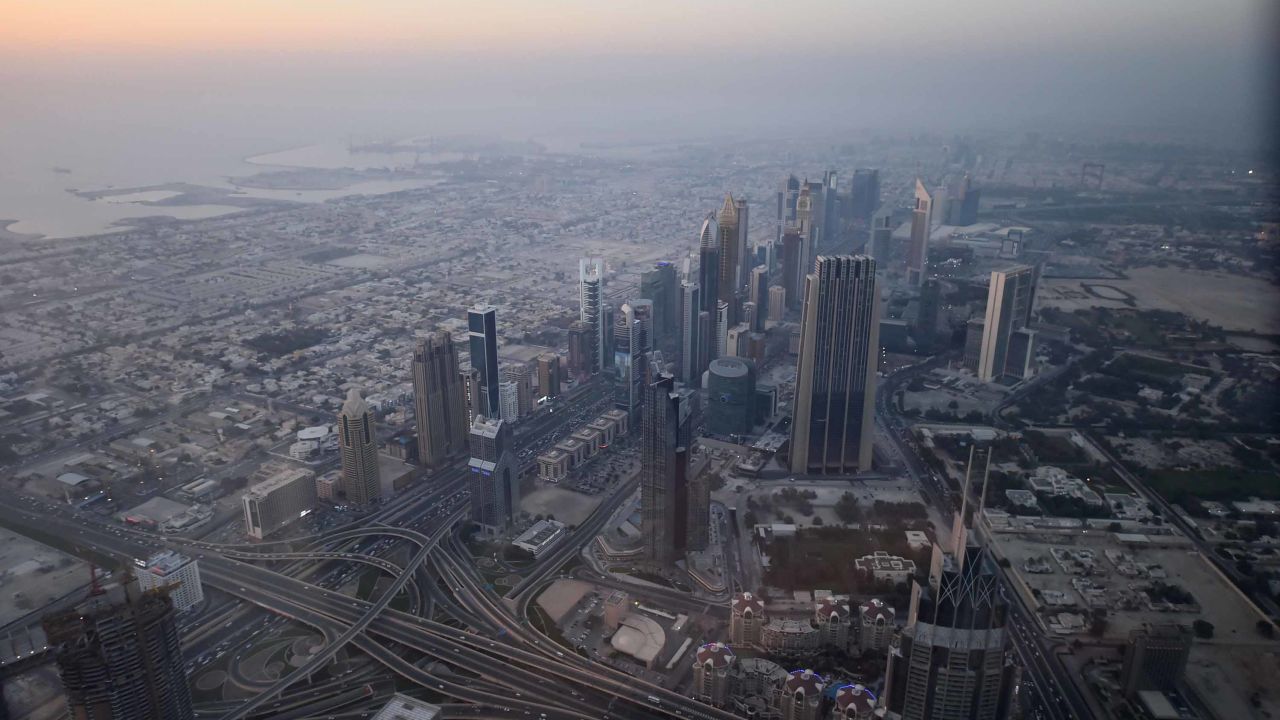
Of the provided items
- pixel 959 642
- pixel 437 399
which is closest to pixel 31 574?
pixel 437 399

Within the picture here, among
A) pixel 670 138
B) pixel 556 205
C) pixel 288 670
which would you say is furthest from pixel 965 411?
pixel 670 138

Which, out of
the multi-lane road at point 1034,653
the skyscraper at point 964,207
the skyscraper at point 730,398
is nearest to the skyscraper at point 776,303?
the skyscraper at point 730,398

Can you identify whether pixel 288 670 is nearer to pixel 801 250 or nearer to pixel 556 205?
pixel 801 250

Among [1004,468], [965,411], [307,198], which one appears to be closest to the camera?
[1004,468]

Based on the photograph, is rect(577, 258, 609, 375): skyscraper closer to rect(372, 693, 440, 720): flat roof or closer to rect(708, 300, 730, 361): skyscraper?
rect(708, 300, 730, 361): skyscraper

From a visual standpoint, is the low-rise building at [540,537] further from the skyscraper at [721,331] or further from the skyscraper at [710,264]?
the skyscraper at [710,264]

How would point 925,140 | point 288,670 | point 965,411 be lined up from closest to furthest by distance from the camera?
point 288,670 < point 965,411 < point 925,140

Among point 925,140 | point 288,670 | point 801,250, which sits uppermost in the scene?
point 925,140
